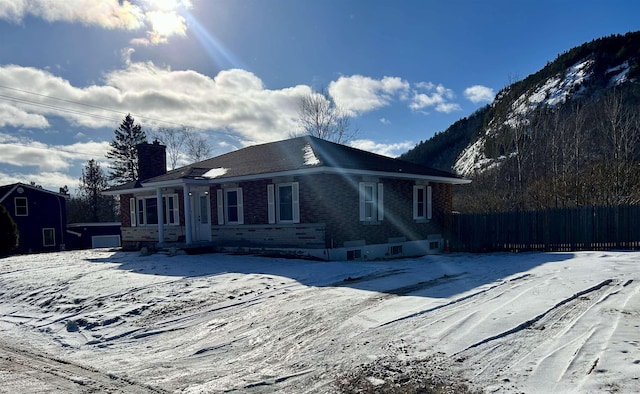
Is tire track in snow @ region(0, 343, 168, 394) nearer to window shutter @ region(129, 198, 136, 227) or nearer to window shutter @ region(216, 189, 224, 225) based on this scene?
window shutter @ region(216, 189, 224, 225)

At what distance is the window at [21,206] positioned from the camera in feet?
107

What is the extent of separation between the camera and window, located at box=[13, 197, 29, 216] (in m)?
32.6

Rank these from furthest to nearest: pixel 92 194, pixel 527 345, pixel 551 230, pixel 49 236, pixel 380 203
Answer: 1. pixel 92 194
2. pixel 49 236
3. pixel 551 230
4. pixel 380 203
5. pixel 527 345

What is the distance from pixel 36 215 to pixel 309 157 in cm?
2938

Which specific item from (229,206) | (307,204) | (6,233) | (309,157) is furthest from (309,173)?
(6,233)

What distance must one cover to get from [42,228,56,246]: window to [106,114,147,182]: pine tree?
51.7 ft

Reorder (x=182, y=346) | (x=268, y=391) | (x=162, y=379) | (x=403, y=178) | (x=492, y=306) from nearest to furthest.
Answer: 1. (x=268, y=391)
2. (x=162, y=379)
3. (x=182, y=346)
4. (x=492, y=306)
5. (x=403, y=178)

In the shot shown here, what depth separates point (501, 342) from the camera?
4.93 metres

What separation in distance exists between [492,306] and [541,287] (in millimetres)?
2072

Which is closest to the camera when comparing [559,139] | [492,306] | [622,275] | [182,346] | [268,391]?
[268,391]

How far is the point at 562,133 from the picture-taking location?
26203 millimetres

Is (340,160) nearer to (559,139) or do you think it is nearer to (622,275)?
(622,275)

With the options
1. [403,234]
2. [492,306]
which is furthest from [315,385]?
[403,234]

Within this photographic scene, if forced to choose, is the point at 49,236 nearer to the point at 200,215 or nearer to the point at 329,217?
the point at 200,215
